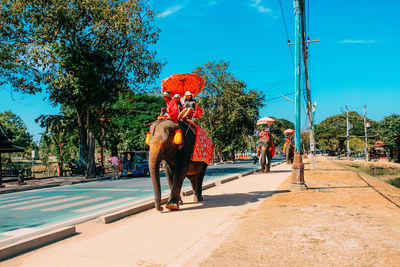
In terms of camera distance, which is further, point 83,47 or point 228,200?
point 83,47

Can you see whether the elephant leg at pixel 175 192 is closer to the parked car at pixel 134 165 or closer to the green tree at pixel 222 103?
the parked car at pixel 134 165

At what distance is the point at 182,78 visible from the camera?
9.56 meters

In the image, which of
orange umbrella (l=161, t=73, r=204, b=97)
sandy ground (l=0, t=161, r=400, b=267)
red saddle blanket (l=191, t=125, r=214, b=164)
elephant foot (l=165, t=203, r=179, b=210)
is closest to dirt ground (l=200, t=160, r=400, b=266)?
sandy ground (l=0, t=161, r=400, b=267)

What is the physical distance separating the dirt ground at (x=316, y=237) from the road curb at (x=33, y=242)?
295 cm

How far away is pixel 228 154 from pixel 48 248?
5275cm

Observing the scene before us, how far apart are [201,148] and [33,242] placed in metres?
4.65

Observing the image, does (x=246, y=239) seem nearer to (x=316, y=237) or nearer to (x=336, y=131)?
(x=316, y=237)

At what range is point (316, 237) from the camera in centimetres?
484

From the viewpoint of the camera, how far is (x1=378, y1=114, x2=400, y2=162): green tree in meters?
41.5

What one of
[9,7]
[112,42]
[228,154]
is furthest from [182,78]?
[228,154]

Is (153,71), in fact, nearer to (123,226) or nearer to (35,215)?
(35,215)

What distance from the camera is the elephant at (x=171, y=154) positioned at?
736 centimetres

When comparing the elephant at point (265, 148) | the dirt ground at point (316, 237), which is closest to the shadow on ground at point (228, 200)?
the dirt ground at point (316, 237)

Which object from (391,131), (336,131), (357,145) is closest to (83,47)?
(391,131)
